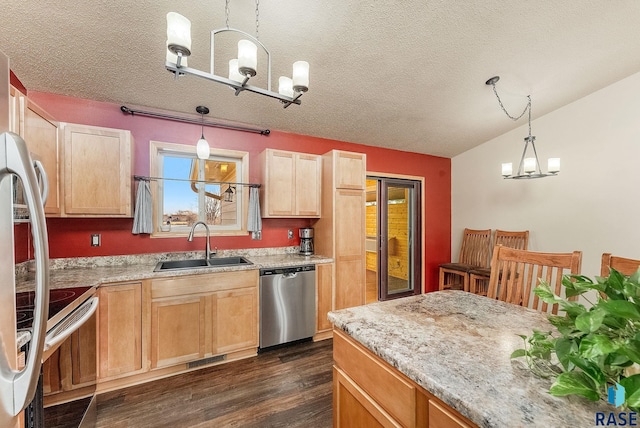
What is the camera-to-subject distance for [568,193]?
138 inches

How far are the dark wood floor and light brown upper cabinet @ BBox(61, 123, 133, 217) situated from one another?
156 cm

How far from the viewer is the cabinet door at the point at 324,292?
119 inches

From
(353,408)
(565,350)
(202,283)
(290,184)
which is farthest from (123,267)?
(565,350)

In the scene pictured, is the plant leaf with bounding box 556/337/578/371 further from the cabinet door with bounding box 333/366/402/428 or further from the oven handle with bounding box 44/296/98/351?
the oven handle with bounding box 44/296/98/351

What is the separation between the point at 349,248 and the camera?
3.27 metres

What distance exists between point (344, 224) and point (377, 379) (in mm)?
2333

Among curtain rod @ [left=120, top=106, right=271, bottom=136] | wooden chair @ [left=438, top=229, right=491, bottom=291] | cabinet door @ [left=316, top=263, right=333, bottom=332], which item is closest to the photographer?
curtain rod @ [left=120, top=106, right=271, bottom=136]

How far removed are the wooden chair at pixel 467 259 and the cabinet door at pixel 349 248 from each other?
186 cm

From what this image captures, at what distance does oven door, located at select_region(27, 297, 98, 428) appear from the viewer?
3.81ft

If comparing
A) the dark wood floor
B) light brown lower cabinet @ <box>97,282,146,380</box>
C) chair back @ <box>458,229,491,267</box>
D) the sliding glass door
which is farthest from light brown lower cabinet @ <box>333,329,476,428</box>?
chair back @ <box>458,229,491,267</box>

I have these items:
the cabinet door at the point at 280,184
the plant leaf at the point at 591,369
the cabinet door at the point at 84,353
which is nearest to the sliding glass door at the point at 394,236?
the cabinet door at the point at 280,184

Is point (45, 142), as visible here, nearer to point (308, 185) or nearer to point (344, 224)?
point (308, 185)

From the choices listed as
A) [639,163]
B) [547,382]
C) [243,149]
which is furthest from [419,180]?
[547,382]

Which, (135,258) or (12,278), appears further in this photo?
(135,258)
